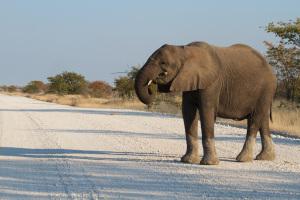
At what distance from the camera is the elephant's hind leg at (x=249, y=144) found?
1285cm

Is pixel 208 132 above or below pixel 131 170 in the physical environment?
above

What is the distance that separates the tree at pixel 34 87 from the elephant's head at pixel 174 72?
416ft

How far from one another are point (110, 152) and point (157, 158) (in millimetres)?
1693

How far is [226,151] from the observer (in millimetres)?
15023

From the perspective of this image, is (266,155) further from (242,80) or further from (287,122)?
(287,122)

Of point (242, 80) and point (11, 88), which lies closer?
point (242, 80)

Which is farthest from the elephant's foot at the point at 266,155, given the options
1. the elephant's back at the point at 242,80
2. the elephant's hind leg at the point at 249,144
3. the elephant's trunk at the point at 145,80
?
the elephant's trunk at the point at 145,80

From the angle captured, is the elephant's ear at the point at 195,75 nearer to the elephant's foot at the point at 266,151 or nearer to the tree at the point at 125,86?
the elephant's foot at the point at 266,151

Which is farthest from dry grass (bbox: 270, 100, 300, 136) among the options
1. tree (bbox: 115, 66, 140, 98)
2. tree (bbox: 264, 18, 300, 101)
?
tree (bbox: 115, 66, 140, 98)

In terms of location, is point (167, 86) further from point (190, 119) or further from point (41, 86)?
point (41, 86)

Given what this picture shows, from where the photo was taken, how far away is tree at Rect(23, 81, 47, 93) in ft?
452

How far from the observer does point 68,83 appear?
105 meters

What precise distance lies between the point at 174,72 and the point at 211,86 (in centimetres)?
79

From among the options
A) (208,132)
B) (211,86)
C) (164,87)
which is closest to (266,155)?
(208,132)
